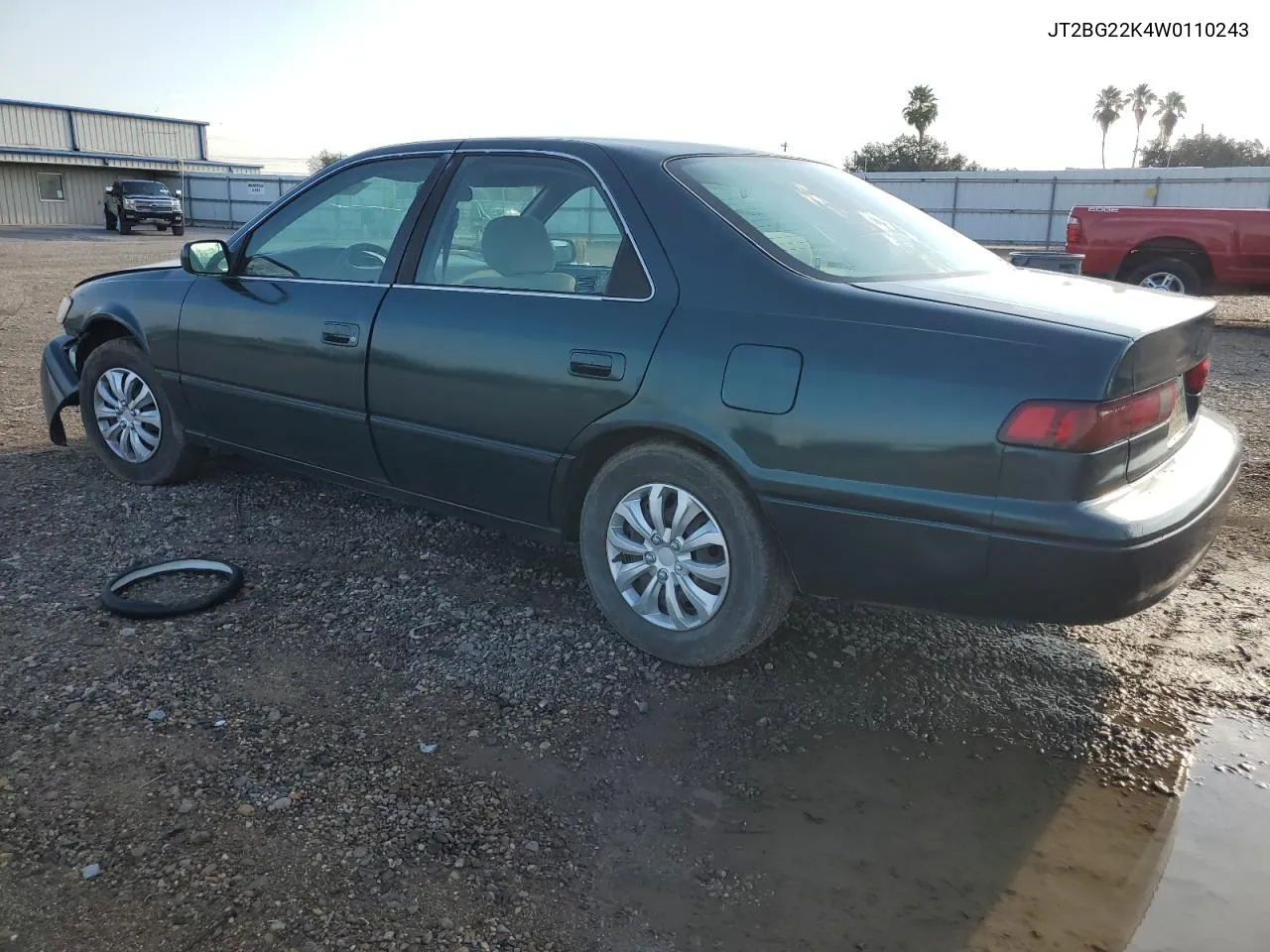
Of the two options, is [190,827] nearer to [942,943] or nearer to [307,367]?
[942,943]

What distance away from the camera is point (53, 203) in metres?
44.8

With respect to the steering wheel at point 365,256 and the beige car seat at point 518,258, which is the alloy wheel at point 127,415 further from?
the beige car seat at point 518,258

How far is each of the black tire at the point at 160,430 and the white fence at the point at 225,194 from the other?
139ft

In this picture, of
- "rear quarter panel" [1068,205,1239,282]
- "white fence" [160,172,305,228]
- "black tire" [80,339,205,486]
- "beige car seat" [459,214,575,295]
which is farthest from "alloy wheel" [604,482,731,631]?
"white fence" [160,172,305,228]

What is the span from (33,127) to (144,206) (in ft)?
45.8

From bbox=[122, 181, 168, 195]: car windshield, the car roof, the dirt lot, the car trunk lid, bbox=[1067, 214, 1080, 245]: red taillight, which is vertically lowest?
the dirt lot

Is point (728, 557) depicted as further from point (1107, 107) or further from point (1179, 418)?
point (1107, 107)

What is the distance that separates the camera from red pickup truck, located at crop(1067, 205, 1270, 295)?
11.7 metres

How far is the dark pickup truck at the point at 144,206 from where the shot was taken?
115ft

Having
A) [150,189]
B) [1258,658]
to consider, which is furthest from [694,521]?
[150,189]

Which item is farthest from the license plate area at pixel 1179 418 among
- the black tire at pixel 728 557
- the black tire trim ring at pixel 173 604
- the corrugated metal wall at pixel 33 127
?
the corrugated metal wall at pixel 33 127

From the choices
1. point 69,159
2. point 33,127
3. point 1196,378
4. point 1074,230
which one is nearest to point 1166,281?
point 1074,230

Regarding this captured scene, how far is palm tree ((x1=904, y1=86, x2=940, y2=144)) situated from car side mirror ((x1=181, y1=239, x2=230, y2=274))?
2334 inches

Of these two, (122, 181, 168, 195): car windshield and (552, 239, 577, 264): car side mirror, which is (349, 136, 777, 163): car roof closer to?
(552, 239, 577, 264): car side mirror
